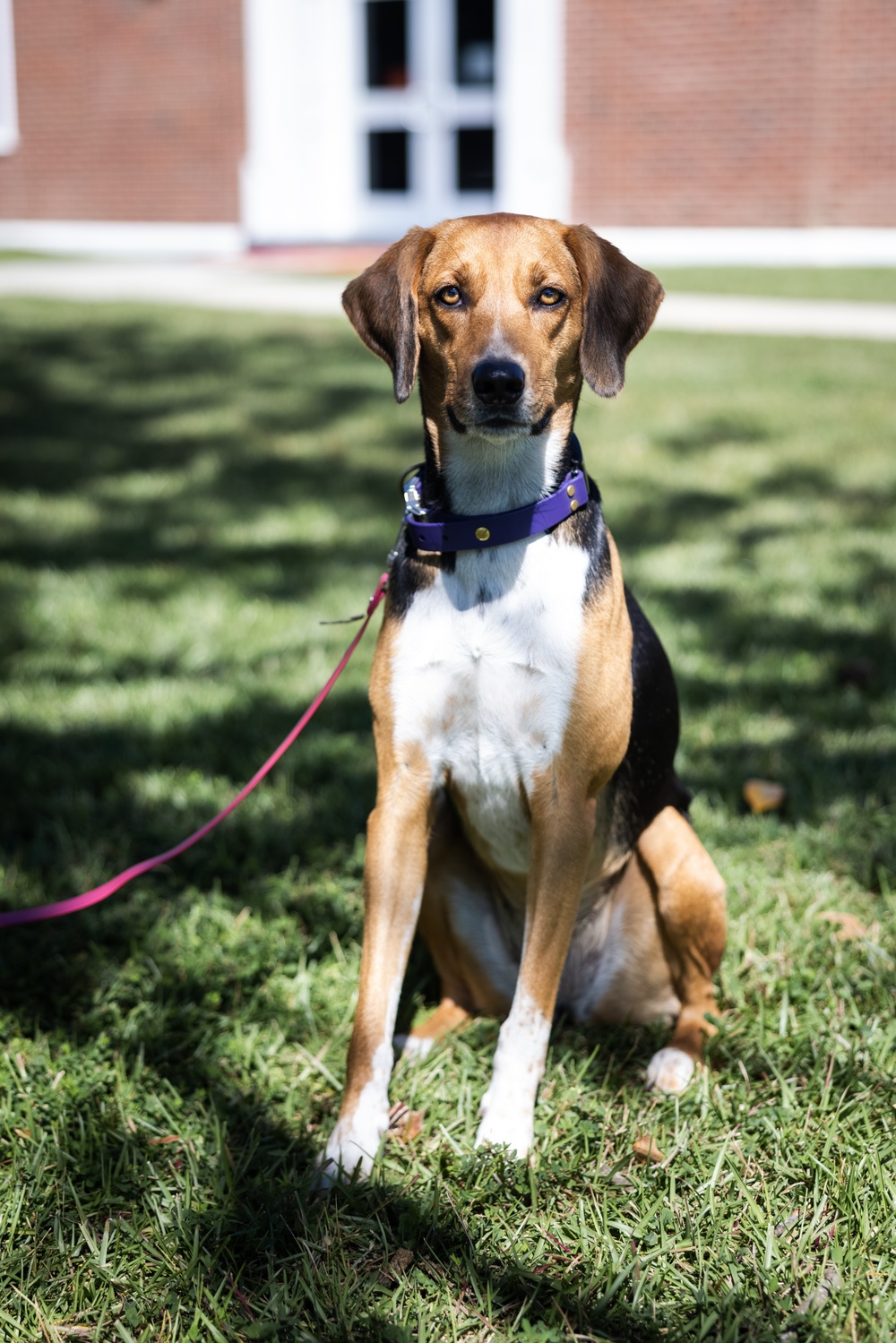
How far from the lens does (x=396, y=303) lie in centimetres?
250

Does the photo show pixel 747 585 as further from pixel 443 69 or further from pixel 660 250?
pixel 443 69

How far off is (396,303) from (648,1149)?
1.76 m

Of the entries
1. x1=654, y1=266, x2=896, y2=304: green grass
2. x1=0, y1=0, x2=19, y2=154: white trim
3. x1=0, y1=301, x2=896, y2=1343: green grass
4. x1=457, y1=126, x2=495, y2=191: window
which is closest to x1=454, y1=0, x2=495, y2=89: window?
x1=457, y1=126, x2=495, y2=191: window

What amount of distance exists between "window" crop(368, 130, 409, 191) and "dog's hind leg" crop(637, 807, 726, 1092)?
51.2 feet

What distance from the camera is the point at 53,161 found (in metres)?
16.9

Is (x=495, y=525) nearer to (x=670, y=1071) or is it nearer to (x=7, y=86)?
(x=670, y=1071)

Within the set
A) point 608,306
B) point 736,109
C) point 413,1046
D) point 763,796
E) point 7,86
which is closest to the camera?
point 608,306

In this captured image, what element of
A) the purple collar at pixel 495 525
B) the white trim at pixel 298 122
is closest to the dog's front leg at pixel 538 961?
the purple collar at pixel 495 525

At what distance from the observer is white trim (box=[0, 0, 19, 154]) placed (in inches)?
651

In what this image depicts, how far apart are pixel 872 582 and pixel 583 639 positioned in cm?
366

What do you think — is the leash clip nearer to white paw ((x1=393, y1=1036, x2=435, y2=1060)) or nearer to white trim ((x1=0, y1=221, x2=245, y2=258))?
white paw ((x1=393, y1=1036, x2=435, y2=1060))

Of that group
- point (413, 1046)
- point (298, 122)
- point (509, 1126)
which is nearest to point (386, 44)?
point (298, 122)

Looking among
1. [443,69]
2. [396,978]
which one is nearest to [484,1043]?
[396,978]

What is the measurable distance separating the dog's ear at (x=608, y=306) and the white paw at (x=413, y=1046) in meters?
1.49
